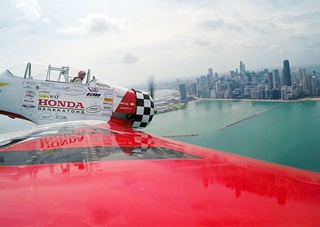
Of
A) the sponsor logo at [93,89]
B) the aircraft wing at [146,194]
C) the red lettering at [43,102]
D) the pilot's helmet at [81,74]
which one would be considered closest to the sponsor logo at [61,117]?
the red lettering at [43,102]

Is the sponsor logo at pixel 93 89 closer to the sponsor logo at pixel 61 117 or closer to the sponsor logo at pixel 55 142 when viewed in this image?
the sponsor logo at pixel 61 117

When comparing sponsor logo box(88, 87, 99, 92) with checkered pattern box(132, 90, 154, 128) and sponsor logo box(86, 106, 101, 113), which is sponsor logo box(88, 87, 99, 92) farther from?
checkered pattern box(132, 90, 154, 128)

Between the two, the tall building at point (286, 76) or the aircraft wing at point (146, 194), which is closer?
the aircraft wing at point (146, 194)

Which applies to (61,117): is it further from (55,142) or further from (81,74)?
(55,142)

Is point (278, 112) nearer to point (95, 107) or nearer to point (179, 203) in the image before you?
point (95, 107)

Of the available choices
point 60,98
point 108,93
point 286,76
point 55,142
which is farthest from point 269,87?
point 55,142

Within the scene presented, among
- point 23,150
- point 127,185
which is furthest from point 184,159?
point 23,150
